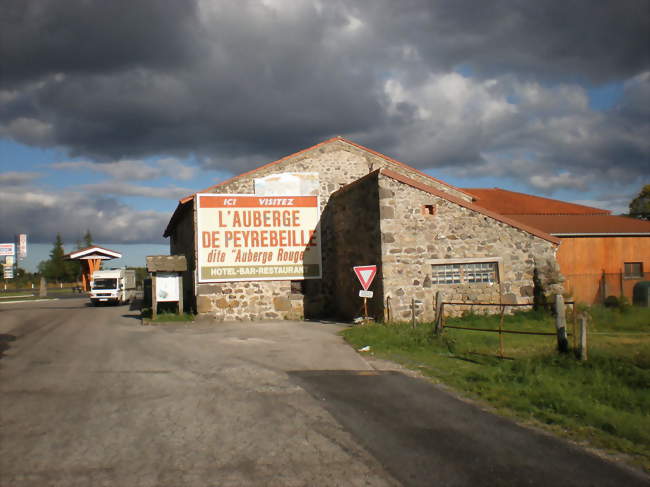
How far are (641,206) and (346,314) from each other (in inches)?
Answer: 1721

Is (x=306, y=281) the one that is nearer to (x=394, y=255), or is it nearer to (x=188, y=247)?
(x=394, y=255)

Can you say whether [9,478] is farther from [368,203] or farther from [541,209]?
[541,209]

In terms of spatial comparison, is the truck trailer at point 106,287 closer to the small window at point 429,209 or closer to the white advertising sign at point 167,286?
the white advertising sign at point 167,286

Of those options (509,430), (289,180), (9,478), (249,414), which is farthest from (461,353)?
(289,180)

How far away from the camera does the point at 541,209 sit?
105 feet

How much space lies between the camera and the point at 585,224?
28047mm

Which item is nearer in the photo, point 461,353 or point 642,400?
point 642,400

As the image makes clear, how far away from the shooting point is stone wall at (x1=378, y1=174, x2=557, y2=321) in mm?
16375

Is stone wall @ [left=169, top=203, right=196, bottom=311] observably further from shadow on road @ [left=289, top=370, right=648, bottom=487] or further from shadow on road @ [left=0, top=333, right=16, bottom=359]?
shadow on road @ [left=289, top=370, right=648, bottom=487]

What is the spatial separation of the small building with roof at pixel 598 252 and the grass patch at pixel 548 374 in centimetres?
871

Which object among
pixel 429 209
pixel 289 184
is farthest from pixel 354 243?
pixel 289 184

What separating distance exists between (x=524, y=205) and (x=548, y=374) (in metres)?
25.5

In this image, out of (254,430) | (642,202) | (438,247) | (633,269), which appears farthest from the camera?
(642,202)

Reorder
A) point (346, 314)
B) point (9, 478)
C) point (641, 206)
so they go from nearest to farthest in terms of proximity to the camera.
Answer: point (9, 478) → point (346, 314) → point (641, 206)
